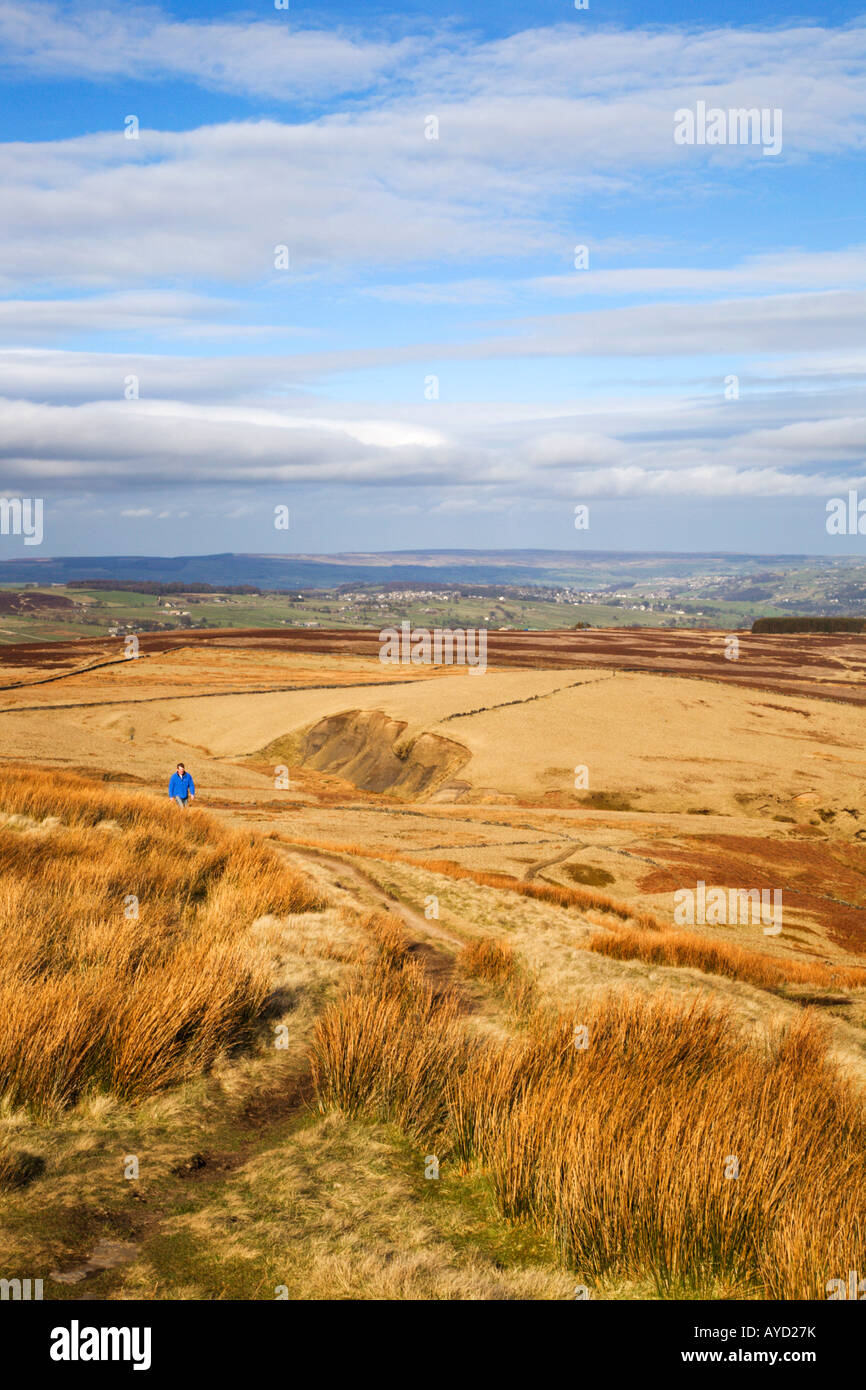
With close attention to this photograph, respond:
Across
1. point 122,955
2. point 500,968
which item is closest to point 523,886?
point 500,968

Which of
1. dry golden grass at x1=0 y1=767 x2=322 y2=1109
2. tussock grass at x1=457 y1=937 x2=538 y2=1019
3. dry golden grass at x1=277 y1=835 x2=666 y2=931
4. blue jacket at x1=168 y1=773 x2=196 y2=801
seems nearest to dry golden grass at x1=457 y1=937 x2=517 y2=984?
tussock grass at x1=457 y1=937 x2=538 y2=1019

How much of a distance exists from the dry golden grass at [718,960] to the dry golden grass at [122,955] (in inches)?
223

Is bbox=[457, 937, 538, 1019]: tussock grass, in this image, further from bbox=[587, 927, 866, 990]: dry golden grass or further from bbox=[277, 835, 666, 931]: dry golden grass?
bbox=[277, 835, 666, 931]: dry golden grass

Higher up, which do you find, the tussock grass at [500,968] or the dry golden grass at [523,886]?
the tussock grass at [500,968]

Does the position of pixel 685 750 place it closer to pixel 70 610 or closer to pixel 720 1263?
pixel 720 1263

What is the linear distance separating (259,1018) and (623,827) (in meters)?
24.3

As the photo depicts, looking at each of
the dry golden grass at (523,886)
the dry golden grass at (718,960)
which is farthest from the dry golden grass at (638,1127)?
the dry golden grass at (523,886)

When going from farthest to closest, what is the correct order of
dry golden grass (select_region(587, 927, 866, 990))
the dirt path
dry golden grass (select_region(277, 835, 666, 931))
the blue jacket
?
the dirt path
the blue jacket
dry golden grass (select_region(277, 835, 666, 931))
dry golden grass (select_region(587, 927, 866, 990))

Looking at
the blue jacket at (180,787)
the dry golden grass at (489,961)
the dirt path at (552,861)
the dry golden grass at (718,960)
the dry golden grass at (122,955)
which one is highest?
the dry golden grass at (122,955)

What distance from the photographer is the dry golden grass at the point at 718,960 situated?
15586mm

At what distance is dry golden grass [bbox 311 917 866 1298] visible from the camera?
5266mm

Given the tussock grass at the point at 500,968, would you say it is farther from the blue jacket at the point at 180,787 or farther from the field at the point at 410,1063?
the blue jacket at the point at 180,787

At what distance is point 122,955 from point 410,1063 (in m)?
3.25

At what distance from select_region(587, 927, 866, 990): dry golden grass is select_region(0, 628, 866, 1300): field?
0.32 feet
